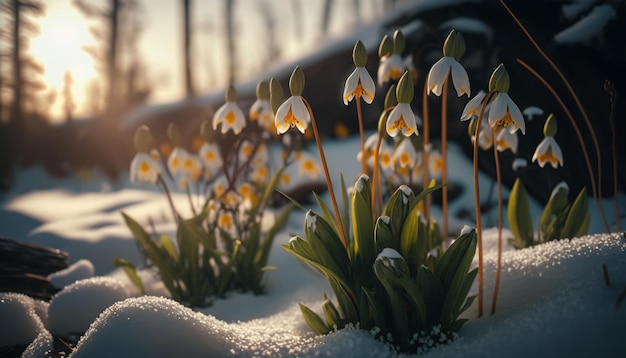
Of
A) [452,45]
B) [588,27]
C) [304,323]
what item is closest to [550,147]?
[452,45]

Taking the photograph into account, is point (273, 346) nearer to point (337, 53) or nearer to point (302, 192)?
point (302, 192)

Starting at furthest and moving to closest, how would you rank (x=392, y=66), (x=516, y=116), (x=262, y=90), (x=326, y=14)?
1. (x=326, y=14)
2. (x=262, y=90)
3. (x=392, y=66)
4. (x=516, y=116)

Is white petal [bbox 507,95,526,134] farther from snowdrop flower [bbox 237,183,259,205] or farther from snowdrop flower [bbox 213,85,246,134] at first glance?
snowdrop flower [bbox 237,183,259,205]

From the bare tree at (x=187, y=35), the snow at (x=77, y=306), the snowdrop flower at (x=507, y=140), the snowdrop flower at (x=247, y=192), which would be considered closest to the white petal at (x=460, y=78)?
the snowdrop flower at (x=507, y=140)

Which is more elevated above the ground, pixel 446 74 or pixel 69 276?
pixel 446 74

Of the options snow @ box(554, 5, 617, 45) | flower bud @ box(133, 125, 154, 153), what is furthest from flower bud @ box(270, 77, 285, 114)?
snow @ box(554, 5, 617, 45)

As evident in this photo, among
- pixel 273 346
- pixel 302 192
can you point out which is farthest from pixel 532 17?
pixel 273 346

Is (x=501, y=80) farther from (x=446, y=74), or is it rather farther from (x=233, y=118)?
(x=233, y=118)
